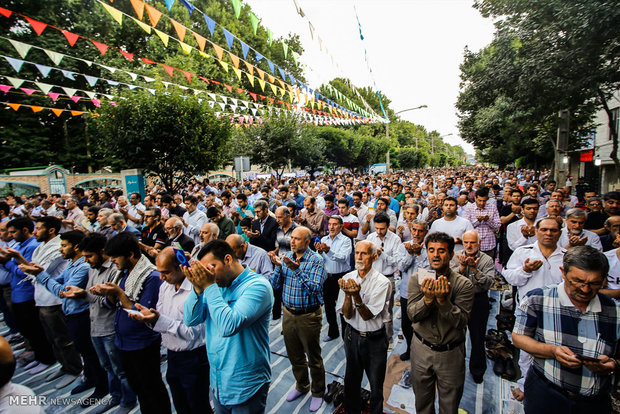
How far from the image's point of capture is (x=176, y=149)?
1080 cm

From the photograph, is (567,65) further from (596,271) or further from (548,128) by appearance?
(548,128)

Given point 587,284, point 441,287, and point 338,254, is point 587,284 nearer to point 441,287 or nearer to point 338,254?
point 441,287

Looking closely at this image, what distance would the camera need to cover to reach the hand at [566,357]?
1893 mm

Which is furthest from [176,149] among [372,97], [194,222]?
[372,97]

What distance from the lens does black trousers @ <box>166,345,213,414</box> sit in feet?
9.15

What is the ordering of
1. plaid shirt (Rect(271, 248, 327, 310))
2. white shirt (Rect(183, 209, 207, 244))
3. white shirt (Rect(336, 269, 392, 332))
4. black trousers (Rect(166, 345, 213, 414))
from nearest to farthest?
black trousers (Rect(166, 345, 213, 414)), white shirt (Rect(336, 269, 392, 332)), plaid shirt (Rect(271, 248, 327, 310)), white shirt (Rect(183, 209, 207, 244))

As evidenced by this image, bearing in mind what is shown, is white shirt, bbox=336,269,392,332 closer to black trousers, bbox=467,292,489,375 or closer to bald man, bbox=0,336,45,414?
black trousers, bbox=467,292,489,375

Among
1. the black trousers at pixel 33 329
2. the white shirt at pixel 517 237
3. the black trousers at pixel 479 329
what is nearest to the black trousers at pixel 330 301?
the black trousers at pixel 479 329

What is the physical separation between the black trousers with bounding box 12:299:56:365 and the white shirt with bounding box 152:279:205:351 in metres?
3.06

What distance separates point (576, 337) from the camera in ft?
6.68

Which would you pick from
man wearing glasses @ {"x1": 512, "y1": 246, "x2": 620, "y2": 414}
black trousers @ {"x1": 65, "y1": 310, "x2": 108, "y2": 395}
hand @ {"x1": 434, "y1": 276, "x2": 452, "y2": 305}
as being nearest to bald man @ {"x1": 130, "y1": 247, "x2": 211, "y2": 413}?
black trousers @ {"x1": 65, "y1": 310, "x2": 108, "y2": 395}

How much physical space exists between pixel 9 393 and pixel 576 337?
3.37 meters

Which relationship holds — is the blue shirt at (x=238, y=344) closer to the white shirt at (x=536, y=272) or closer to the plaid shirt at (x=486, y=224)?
the white shirt at (x=536, y=272)

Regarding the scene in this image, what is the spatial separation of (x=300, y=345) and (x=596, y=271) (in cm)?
282
